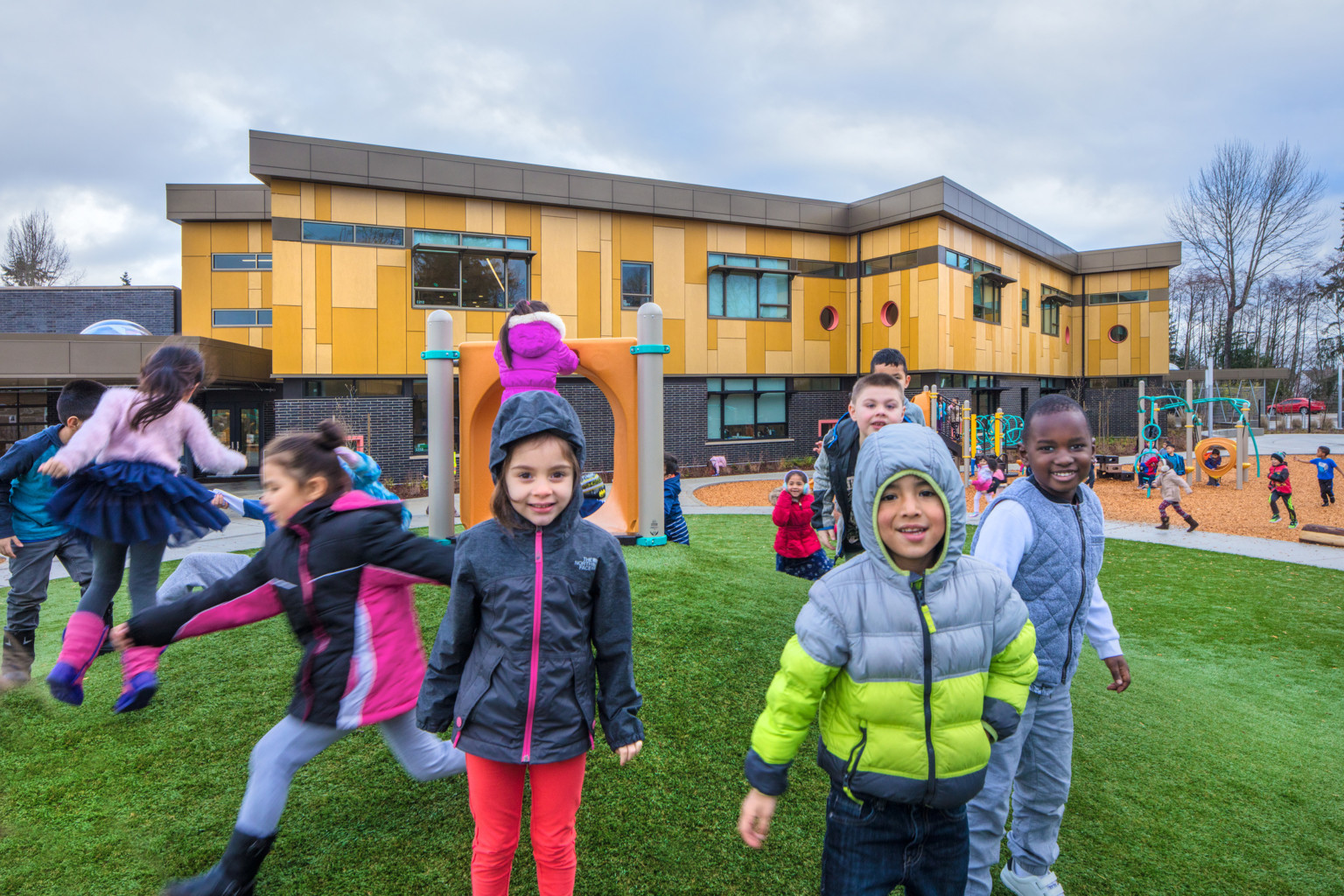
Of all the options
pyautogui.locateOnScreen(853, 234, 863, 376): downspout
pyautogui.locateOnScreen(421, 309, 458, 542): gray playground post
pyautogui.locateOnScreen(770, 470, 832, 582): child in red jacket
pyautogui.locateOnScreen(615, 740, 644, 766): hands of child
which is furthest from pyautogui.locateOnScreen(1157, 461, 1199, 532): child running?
pyautogui.locateOnScreen(615, 740, 644, 766): hands of child

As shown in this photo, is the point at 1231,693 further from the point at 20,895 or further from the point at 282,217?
the point at 282,217

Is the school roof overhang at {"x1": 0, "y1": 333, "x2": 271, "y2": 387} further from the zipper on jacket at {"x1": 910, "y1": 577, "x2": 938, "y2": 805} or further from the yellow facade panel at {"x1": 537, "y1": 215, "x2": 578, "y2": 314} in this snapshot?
the zipper on jacket at {"x1": 910, "y1": 577, "x2": 938, "y2": 805}

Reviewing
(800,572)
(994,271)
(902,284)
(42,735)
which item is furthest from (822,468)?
(994,271)

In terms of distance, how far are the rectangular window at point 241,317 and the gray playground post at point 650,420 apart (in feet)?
62.1

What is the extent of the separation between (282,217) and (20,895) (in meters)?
16.9

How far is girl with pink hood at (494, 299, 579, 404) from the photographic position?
6176 mm

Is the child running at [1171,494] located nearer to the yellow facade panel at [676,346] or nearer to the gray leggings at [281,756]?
the yellow facade panel at [676,346]

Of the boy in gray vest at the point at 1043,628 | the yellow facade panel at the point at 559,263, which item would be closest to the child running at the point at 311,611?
the boy in gray vest at the point at 1043,628

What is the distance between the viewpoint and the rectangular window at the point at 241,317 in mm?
21234

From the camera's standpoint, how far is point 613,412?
7285 mm

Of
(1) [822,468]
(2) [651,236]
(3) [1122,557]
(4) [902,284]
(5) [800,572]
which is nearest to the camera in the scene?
(1) [822,468]

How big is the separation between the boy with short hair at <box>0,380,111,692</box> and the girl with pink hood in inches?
114

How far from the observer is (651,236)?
20188 mm

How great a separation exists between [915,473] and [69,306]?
27.4 metres
